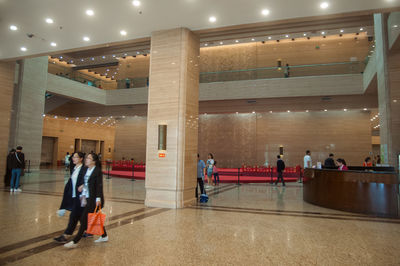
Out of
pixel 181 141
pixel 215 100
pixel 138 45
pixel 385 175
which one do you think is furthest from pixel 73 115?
pixel 385 175

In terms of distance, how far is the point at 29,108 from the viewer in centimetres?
1742

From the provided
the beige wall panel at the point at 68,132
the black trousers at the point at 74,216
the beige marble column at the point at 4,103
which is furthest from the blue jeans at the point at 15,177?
the beige wall panel at the point at 68,132

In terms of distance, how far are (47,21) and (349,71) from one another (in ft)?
54.0

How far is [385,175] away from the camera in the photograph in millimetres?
7012

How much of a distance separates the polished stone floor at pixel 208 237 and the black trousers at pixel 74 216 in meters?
0.28

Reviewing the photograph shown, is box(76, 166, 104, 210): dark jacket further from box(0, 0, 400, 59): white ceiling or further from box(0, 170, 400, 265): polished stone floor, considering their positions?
box(0, 0, 400, 59): white ceiling

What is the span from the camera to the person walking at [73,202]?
439 cm

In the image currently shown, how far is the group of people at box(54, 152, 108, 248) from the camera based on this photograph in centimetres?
436

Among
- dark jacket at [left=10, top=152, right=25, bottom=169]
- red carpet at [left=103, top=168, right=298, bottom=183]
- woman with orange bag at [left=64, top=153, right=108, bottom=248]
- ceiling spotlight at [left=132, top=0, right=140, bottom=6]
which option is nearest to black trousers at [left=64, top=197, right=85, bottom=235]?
woman with orange bag at [left=64, top=153, right=108, bottom=248]

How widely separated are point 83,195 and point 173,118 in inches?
157

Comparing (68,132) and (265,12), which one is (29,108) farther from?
(265,12)

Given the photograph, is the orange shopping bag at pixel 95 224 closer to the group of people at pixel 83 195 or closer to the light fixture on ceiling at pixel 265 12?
the group of people at pixel 83 195

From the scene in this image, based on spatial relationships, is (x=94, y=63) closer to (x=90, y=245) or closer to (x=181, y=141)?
(x=181, y=141)

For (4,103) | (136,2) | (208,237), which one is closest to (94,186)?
(208,237)
